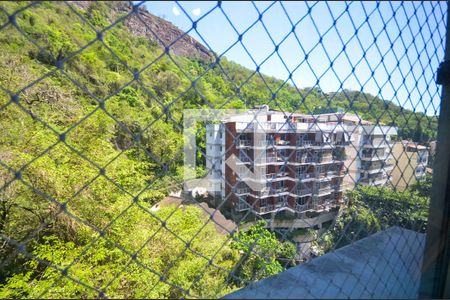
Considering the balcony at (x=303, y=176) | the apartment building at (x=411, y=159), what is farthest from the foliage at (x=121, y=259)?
the apartment building at (x=411, y=159)

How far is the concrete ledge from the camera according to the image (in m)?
0.47

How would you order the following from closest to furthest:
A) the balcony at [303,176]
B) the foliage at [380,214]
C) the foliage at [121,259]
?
the foliage at [380,214] → the balcony at [303,176] → the foliage at [121,259]

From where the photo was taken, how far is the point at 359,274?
547 millimetres

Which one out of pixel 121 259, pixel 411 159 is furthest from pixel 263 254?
pixel 121 259

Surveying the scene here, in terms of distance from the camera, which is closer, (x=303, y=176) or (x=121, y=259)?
(x=303, y=176)

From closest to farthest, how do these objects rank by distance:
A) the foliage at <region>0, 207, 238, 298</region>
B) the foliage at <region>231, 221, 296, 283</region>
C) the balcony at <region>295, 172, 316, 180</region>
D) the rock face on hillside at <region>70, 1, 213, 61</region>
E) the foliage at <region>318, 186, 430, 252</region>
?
the rock face on hillside at <region>70, 1, 213, 61</region>
the foliage at <region>231, 221, 296, 283</region>
the foliage at <region>318, 186, 430, 252</region>
the balcony at <region>295, 172, 316, 180</region>
the foliage at <region>0, 207, 238, 298</region>

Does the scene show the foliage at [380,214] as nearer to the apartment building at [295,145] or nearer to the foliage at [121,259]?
the apartment building at [295,145]

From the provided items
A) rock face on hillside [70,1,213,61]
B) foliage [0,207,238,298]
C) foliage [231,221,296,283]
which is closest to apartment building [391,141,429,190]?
foliage [231,221,296,283]

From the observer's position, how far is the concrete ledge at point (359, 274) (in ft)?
1.55

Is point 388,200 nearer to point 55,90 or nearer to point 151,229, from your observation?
point 151,229

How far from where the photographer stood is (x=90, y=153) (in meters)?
3.59

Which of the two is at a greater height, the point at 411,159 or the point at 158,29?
the point at 158,29

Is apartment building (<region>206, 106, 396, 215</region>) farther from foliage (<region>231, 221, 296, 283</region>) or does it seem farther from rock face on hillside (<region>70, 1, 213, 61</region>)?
rock face on hillside (<region>70, 1, 213, 61</region>)

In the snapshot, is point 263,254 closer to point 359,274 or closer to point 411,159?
point 359,274
